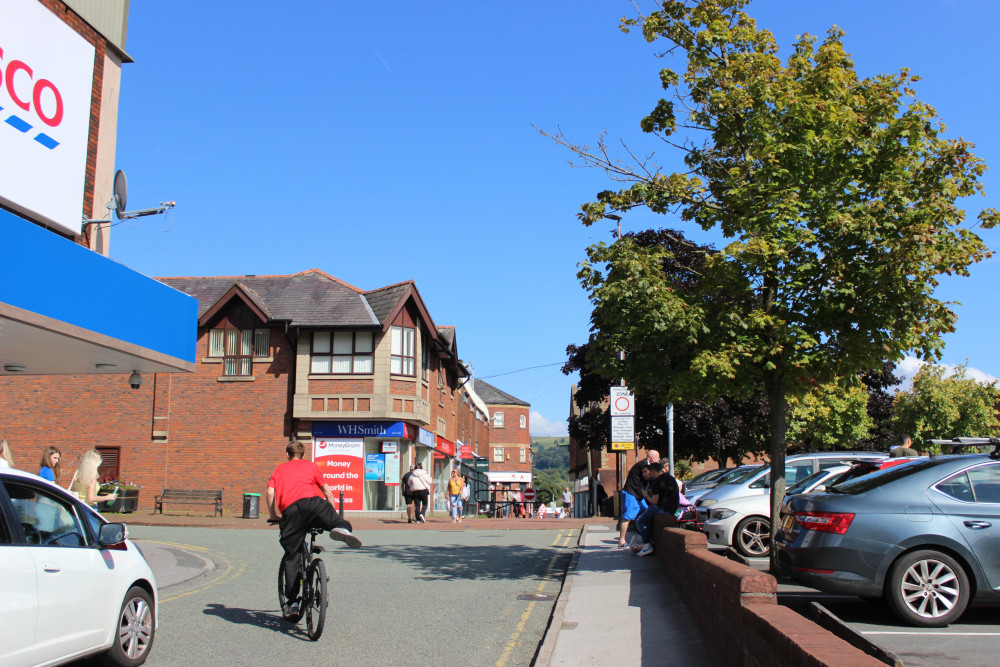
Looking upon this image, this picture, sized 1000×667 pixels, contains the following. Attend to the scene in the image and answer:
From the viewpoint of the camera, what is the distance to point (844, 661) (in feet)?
12.0

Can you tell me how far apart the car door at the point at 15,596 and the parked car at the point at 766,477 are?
33.4ft

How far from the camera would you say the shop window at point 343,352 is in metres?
31.8

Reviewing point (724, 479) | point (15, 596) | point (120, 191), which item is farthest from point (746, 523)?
point (120, 191)

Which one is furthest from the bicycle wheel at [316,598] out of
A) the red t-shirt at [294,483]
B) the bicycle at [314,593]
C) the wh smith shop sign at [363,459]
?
the wh smith shop sign at [363,459]

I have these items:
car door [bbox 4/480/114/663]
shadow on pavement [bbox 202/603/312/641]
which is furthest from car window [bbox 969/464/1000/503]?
car door [bbox 4/480/114/663]

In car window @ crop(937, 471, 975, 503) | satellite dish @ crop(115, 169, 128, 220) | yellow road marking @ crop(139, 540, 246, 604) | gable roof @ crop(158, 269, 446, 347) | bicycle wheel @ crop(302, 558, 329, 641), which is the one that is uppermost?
gable roof @ crop(158, 269, 446, 347)

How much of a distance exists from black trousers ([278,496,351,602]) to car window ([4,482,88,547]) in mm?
2061

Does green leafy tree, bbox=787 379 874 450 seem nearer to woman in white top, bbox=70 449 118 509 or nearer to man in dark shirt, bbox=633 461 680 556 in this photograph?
man in dark shirt, bbox=633 461 680 556

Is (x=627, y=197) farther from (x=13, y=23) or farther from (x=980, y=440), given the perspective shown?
(x=13, y=23)

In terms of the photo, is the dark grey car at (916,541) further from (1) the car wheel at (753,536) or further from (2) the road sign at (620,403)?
(2) the road sign at (620,403)

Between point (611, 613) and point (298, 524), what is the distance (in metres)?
3.18

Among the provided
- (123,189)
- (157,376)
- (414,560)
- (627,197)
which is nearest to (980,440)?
(627,197)

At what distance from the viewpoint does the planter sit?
94.7 ft

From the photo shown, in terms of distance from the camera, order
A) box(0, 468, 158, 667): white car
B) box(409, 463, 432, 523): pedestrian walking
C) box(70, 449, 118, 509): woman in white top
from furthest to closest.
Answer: box(409, 463, 432, 523): pedestrian walking
box(70, 449, 118, 509): woman in white top
box(0, 468, 158, 667): white car
